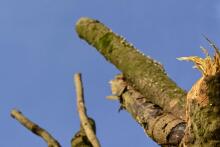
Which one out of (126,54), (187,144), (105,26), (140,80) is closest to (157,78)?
(140,80)

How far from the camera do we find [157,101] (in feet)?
16.0

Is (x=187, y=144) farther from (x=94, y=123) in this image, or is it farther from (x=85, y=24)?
(x=85, y=24)

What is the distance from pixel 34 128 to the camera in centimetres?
531

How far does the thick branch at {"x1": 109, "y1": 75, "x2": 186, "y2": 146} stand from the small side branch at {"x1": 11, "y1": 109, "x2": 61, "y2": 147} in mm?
756

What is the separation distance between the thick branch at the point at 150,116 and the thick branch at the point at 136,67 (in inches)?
4.8

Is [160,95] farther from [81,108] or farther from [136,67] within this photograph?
[81,108]

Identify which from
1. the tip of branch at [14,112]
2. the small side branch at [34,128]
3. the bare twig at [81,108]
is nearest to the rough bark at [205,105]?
the bare twig at [81,108]

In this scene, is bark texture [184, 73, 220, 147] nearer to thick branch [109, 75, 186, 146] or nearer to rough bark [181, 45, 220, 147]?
rough bark [181, 45, 220, 147]

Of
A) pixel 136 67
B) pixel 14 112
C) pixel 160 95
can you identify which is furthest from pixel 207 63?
pixel 14 112

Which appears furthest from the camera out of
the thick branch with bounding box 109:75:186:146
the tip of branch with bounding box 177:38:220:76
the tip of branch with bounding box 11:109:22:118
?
the tip of branch with bounding box 11:109:22:118

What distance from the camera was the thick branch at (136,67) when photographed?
16.0ft

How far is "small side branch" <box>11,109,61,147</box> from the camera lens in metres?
5.15

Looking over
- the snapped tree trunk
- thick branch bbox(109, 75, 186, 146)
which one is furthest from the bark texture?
thick branch bbox(109, 75, 186, 146)

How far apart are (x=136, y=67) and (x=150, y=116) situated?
118 centimetres
